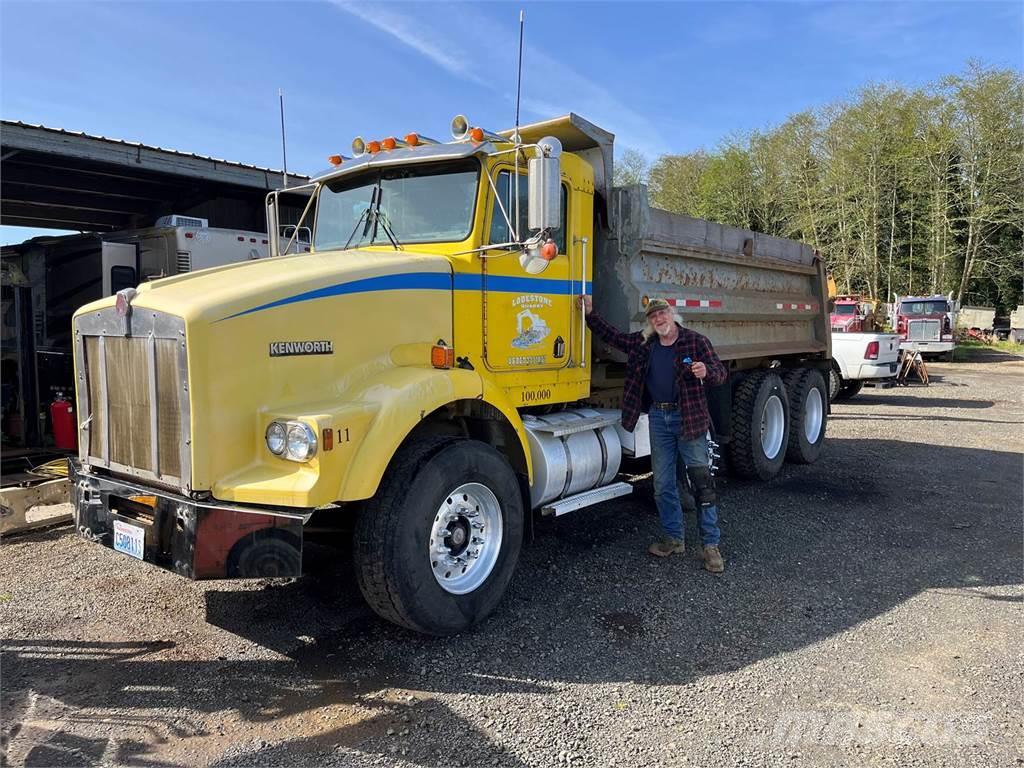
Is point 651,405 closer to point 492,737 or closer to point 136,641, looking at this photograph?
point 492,737

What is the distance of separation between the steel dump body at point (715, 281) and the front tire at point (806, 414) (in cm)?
34

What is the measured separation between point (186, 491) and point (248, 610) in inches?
52.2

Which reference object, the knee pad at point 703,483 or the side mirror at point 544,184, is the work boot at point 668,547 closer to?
the knee pad at point 703,483

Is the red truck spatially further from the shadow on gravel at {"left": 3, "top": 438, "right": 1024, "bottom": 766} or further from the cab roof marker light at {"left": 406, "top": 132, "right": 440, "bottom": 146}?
the cab roof marker light at {"left": 406, "top": 132, "right": 440, "bottom": 146}

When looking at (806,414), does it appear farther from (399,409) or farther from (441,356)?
(399,409)

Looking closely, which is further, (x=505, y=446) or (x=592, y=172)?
(x=592, y=172)

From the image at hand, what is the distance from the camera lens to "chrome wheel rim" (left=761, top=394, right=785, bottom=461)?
803cm

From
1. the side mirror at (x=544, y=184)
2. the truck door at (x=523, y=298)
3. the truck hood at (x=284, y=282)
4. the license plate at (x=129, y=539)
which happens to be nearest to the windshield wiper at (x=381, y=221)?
the truck hood at (x=284, y=282)

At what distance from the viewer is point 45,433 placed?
7613mm

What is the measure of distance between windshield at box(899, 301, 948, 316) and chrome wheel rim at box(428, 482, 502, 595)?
26287 millimetres

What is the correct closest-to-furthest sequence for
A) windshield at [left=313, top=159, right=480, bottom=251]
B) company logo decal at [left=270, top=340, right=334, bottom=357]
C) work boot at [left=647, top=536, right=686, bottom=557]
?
company logo decal at [left=270, top=340, right=334, bottom=357] < windshield at [left=313, top=159, right=480, bottom=251] < work boot at [left=647, top=536, right=686, bottom=557]

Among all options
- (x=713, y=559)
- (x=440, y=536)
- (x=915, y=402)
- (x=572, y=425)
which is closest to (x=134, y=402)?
(x=440, y=536)

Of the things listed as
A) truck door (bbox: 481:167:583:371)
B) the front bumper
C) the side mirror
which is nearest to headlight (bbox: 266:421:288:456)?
the front bumper

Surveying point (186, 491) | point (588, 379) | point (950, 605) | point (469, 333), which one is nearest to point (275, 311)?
point (186, 491)
